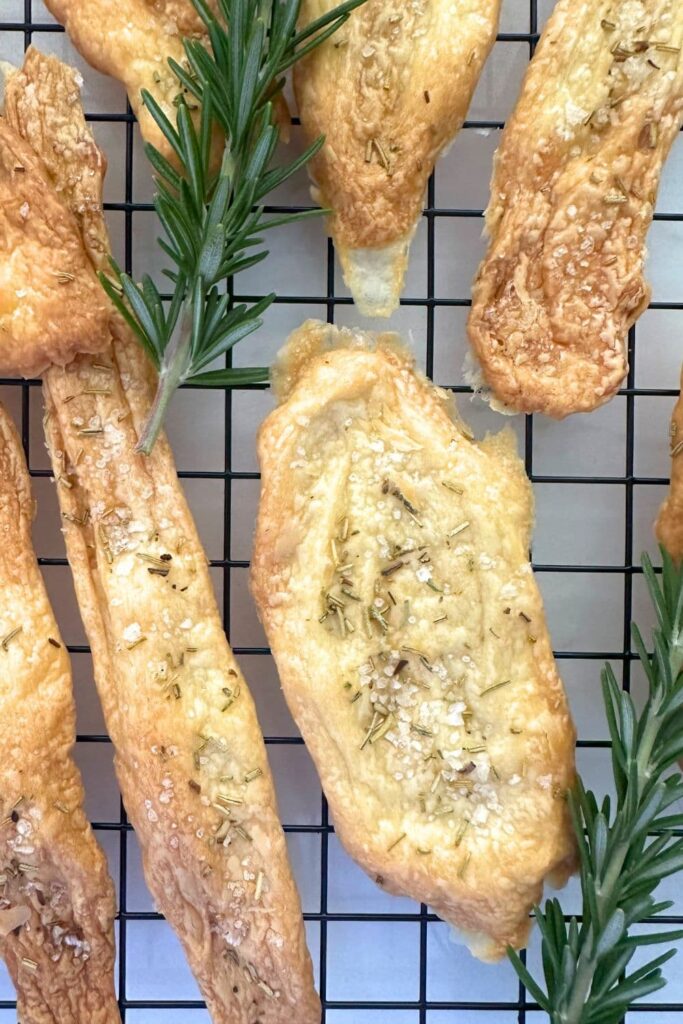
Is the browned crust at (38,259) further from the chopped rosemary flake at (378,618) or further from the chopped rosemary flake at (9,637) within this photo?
the chopped rosemary flake at (378,618)

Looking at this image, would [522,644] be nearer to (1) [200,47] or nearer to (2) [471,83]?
(2) [471,83]

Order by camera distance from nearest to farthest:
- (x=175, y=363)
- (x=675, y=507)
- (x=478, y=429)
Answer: (x=175, y=363), (x=675, y=507), (x=478, y=429)

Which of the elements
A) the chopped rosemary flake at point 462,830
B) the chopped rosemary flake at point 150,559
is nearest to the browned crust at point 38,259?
the chopped rosemary flake at point 150,559

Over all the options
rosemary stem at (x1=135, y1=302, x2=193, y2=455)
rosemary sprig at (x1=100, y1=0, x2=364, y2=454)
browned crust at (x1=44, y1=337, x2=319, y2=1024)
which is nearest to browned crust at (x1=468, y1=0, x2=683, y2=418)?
rosemary sprig at (x1=100, y1=0, x2=364, y2=454)

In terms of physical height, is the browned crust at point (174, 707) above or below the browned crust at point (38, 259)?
below

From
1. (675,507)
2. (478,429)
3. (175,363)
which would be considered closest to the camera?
(175,363)

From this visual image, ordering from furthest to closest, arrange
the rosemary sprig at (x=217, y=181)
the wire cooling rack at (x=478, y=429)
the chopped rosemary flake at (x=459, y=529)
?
the wire cooling rack at (x=478, y=429) < the chopped rosemary flake at (x=459, y=529) < the rosemary sprig at (x=217, y=181)

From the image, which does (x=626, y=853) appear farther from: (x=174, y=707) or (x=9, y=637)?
(x=9, y=637)


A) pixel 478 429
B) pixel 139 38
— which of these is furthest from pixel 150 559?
pixel 139 38
